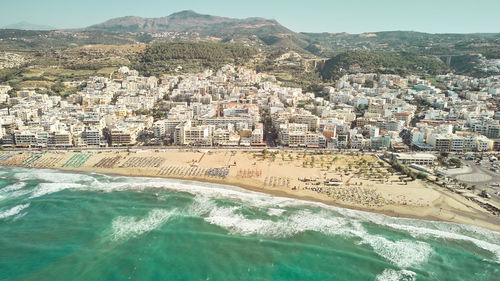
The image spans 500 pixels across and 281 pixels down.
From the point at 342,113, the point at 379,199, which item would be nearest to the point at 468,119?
the point at 342,113

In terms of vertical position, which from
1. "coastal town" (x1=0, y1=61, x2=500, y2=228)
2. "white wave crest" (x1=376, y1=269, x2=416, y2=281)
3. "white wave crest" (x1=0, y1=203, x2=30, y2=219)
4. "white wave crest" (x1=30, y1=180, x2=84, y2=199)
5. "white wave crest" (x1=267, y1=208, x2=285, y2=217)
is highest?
"coastal town" (x1=0, y1=61, x2=500, y2=228)

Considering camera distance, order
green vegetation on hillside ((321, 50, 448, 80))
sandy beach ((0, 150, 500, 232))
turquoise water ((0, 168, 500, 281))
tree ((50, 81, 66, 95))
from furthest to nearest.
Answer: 1. green vegetation on hillside ((321, 50, 448, 80))
2. tree ((50, 81, 66, 95))
3. sandy beach ((0, 150, 500, 232))
4. turquoise water ((0, 168, 500, 281))

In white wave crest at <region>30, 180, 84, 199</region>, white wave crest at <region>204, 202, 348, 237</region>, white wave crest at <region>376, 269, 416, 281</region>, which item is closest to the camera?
white wave crest at <region>376, 269, 416, 281</region>

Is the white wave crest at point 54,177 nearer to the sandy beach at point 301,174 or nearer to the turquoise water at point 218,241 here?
the sandy beach at point 301,174

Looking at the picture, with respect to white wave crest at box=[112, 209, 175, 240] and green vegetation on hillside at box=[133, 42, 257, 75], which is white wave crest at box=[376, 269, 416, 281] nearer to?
white wave crest at box=[112, 209, 175, 240]

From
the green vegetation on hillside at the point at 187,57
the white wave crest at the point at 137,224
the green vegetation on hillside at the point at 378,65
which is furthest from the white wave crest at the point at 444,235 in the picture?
the green vegetation on hillside at the point at 187,57

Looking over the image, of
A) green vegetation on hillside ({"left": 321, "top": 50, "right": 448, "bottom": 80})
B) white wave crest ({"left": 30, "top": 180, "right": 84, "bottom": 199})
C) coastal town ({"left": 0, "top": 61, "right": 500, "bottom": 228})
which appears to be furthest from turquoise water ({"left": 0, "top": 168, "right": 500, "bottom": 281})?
green vegetation on hillside ({"left": 321, "top": 50, "right": 448, "bottom": 80})

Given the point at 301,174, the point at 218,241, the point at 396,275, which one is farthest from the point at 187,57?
the point at 396,275

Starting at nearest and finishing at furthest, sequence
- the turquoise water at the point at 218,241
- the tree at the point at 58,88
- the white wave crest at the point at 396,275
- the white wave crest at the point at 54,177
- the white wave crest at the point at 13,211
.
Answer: the white wave crest at the point at 396,275 < the turquoise water at the point at 218,241 < the white wave crest at the point at 13,211 < the white wave crest at the point at 54,177 < the tree at the point at 58,88

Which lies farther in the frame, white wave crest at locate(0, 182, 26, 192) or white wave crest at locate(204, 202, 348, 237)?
white wave crest at locate(0, 182, 26, 192)
